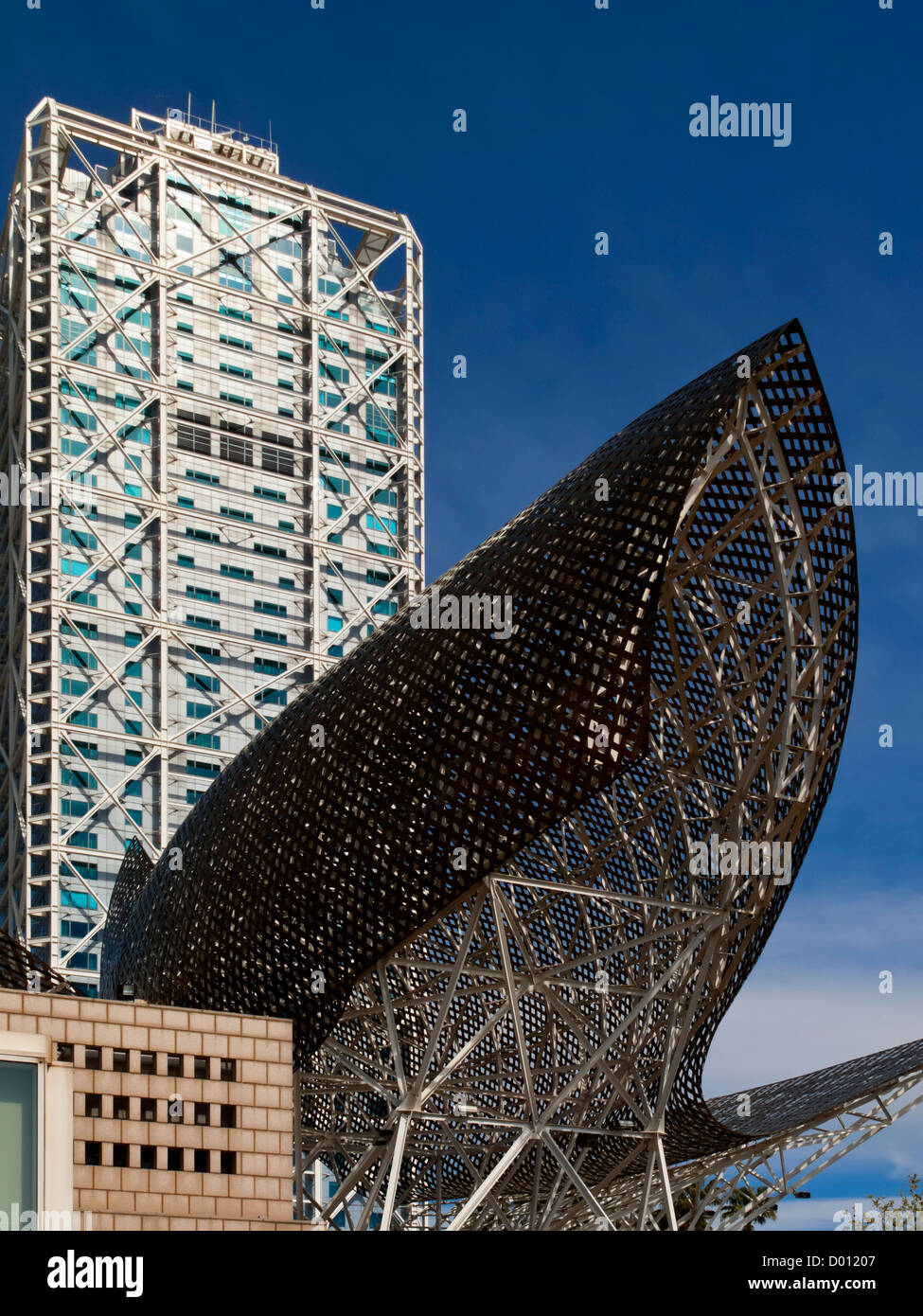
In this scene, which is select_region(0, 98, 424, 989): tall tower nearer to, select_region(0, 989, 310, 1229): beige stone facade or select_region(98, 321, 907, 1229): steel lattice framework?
select_region(98, 321, 907, 1229): steel lattice framework

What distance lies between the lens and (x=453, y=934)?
157 feet

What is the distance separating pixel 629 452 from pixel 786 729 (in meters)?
6.66

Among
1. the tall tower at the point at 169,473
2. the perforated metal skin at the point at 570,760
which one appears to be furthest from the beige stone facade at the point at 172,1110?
the tall tower at the point at 169,473

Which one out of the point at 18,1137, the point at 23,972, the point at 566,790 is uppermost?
the point at 566,790

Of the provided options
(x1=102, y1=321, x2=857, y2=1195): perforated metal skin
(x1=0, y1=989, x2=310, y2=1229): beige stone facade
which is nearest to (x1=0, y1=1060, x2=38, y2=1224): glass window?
(x1=0, y1=989, x2=310, y2=1229): beige stone facade

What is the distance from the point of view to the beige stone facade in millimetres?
29328

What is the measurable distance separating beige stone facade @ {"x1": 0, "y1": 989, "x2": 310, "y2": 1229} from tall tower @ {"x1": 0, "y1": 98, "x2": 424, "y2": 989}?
49.5 m

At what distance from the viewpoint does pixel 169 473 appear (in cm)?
9044

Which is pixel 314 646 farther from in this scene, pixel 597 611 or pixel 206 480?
pixel 597 611

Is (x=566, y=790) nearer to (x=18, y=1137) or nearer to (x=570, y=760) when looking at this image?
(x=570, y=760)

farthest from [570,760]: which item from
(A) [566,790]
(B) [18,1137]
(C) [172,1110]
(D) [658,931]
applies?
(B) [18,1137]

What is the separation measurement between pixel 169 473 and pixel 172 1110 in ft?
207

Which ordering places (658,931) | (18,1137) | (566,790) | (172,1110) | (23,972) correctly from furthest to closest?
(658,931) → (23,972) → (566,790) → (172,1110) → (18,1137)
